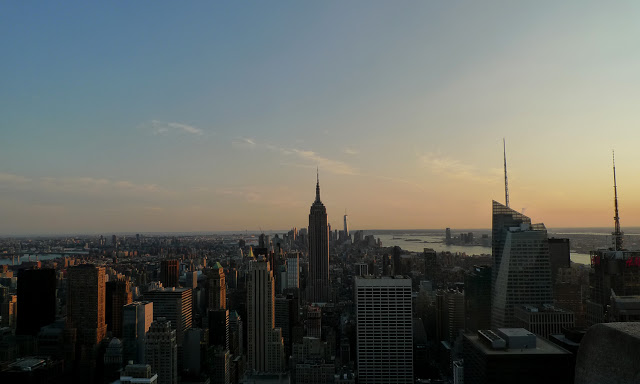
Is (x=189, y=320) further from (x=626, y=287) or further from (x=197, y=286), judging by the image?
(x=626, y=287)

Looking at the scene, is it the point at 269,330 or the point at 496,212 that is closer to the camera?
the point at 496,212

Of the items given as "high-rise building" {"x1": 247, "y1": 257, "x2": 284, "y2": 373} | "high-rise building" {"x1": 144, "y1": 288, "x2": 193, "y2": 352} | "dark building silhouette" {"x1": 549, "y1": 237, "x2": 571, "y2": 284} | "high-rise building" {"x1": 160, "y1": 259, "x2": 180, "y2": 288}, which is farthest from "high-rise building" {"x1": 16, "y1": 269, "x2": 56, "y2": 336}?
"dark building silhouette" {"x1": 549, "y1": 237, "x2": 571, "y2": 284}

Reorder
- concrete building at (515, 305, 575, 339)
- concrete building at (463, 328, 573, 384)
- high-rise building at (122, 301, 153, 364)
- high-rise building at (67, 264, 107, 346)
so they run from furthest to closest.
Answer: high-rise building at (67, 264, 107, 346), high-rise building at (122, 301, 153, 364), concrete building at (515, 305, 575, 339), concrete building at (463, 328, 573, 384)

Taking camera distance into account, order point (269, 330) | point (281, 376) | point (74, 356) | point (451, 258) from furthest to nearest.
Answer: point (451, 258) < point (269, 330) < point (74, 356) < point (281, 376)

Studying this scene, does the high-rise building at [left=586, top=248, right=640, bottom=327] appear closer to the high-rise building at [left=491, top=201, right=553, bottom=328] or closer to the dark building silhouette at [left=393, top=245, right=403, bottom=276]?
the high-rise building at [left=491, top=201, right=553, bottom=328]

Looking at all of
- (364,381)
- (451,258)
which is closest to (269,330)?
(364,381)

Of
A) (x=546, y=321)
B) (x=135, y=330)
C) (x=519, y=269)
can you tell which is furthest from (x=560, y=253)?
(x=135, y=330)

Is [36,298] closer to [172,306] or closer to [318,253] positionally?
[172,306]

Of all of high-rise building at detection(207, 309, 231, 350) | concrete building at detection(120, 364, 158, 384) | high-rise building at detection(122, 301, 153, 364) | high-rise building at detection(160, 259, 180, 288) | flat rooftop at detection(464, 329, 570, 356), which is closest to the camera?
flat rooftop at detection(464, 329, 570, 356)

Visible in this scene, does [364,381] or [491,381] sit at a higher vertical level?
[491,381]
